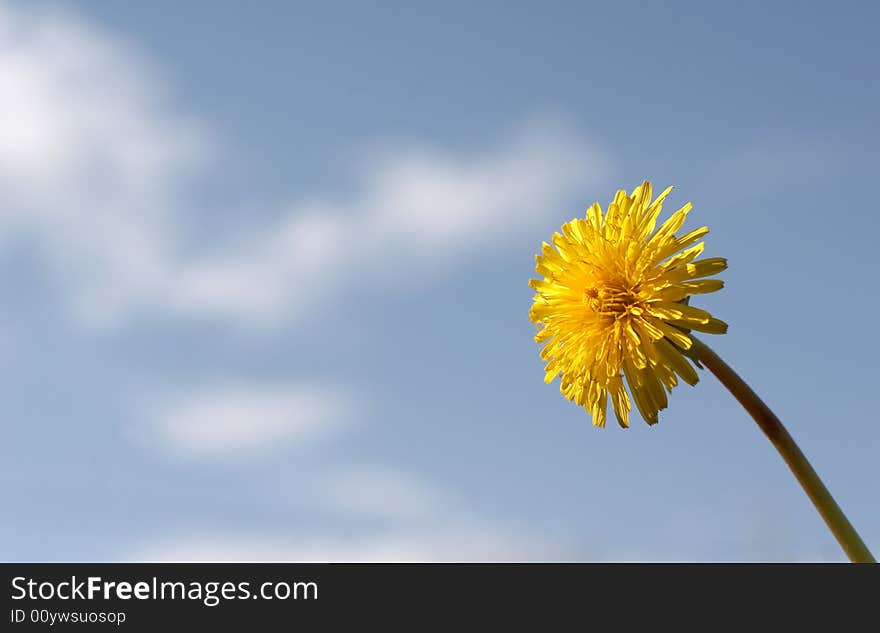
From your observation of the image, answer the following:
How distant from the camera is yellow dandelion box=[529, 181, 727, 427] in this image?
3492 millimetres

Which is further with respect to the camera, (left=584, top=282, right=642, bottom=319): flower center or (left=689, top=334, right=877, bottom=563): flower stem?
(left=584, top=282, right=642, bottom=319): flower center

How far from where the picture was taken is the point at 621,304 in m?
3.66

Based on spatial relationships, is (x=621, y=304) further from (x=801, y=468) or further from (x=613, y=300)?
(x=801, y=468)

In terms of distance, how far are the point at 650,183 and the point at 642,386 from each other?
0.90 meters

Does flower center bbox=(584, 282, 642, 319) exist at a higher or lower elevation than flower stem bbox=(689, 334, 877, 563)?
higher

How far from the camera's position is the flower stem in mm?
2355

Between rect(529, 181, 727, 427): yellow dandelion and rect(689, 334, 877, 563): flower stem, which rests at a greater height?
rect(529, 181, 727, 427): yellow dandelion

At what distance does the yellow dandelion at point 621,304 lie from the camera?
11.5ft

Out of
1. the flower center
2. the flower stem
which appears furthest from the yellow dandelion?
the flower stem

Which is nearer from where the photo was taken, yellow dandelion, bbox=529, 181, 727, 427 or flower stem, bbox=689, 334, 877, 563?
flower stem, bbox=689, 334, 877, 563

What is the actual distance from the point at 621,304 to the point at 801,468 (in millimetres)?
1340

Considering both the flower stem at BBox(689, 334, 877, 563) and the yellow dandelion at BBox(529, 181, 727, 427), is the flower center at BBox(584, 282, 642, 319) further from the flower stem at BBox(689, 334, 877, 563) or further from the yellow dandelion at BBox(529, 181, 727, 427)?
the flower stem at BBox(689, 334, 877, 563)

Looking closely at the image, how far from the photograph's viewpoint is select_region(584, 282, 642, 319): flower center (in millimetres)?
3645
